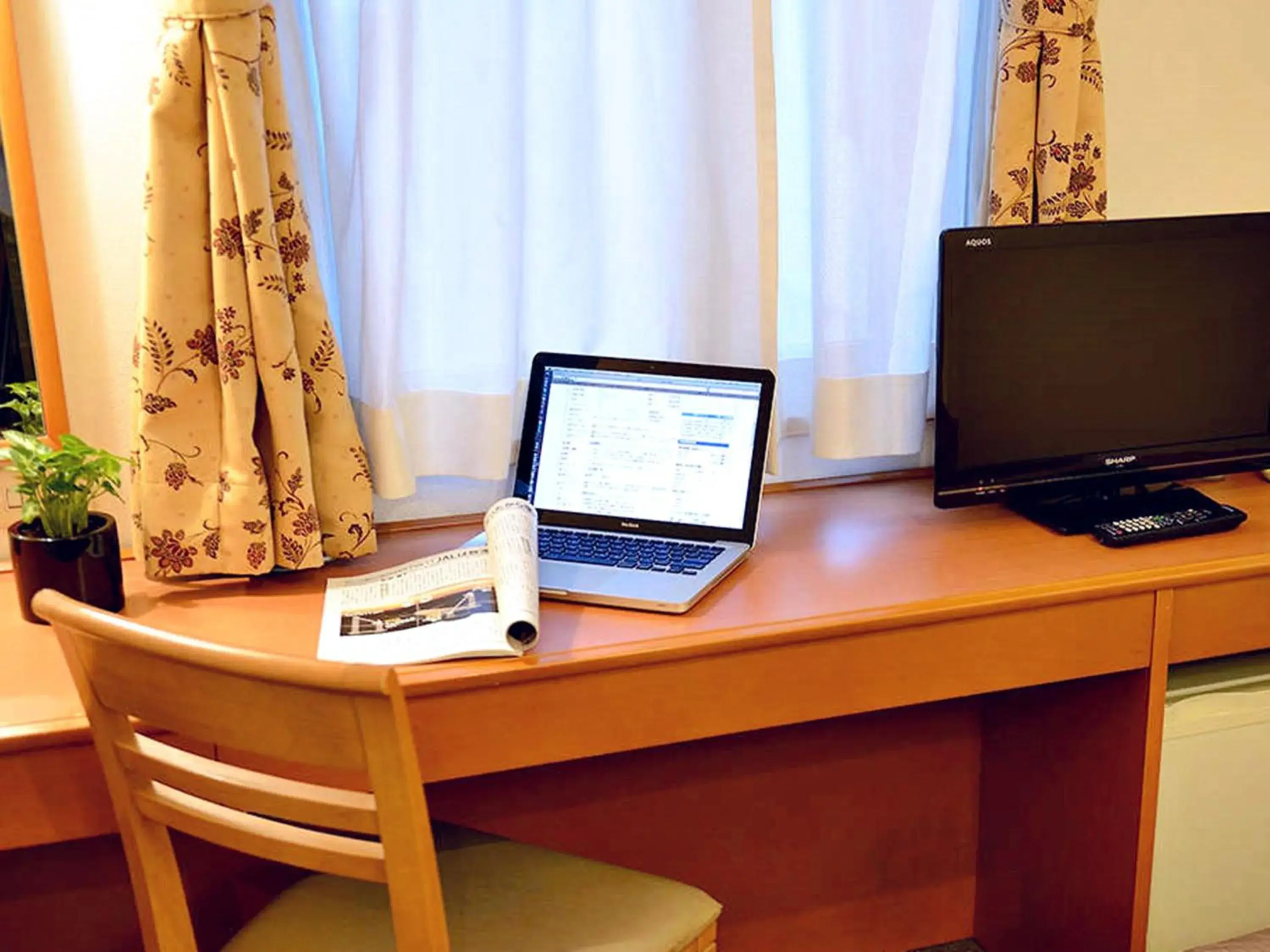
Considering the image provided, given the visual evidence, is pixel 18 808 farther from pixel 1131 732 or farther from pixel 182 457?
pixel 1131 732

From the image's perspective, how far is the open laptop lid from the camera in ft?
5.42

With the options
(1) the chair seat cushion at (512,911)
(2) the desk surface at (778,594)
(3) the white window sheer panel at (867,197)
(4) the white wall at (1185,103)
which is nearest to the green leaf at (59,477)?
(2) the desk surface at (778,594)

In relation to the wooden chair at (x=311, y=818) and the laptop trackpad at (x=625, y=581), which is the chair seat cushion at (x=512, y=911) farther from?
the laptop trackpad at (x=625, y=581)

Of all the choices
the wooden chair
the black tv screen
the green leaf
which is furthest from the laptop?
the green leaf

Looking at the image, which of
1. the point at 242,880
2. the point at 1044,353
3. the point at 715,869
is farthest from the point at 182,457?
the point at 1044,353

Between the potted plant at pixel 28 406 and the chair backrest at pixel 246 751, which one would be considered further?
the potted plant at pixel 28 406

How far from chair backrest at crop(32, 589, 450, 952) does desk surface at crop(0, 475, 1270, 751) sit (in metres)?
Result: 0.14

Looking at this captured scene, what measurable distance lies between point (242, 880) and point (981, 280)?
49.9 inches

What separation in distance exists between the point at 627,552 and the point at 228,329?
552 mm

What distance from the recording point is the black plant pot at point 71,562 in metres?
1.43

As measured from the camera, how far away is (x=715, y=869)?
1931 millimetres

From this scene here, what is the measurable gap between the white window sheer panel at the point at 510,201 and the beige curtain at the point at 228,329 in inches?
5.4

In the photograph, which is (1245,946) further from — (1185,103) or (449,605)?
(1185,103)

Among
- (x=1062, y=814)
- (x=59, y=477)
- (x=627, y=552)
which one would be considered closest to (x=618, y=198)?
(x=627, y=552)
